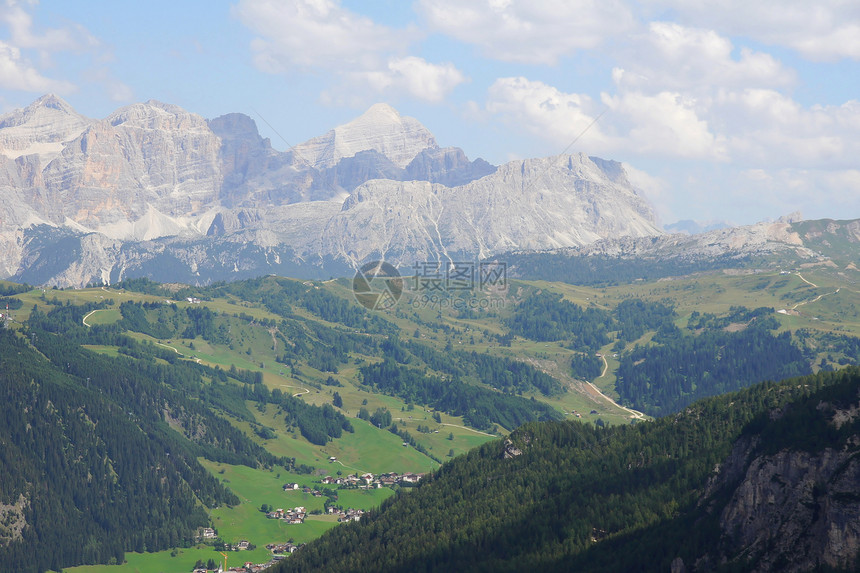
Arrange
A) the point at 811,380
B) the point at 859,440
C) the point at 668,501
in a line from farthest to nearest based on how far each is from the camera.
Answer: the point at 811,380
the point at 668,501
the point at 859,440

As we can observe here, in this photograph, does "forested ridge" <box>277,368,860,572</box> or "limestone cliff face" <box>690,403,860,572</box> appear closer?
"limestone cliff face" <box>690,403,860,572</box>

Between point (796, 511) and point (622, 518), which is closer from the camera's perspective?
point (796, 511)

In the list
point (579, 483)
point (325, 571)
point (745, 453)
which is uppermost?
point (745, 453)

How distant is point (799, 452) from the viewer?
131625mm

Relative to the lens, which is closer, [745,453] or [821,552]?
[821,552]

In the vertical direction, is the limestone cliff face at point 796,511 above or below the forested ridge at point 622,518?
above

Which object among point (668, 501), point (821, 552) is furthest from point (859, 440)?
point (668, 501)

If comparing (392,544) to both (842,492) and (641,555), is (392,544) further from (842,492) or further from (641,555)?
(842,492)

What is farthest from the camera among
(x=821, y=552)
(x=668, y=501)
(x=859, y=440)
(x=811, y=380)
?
(x=811, y=380)

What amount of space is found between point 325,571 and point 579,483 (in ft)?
168

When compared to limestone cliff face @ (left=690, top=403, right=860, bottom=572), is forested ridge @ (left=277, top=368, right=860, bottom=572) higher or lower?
lower

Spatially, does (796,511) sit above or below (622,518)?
above

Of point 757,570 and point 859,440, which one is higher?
point 859,440

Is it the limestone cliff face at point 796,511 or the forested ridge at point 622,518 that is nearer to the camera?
the limestone cliff face at point 796,511
